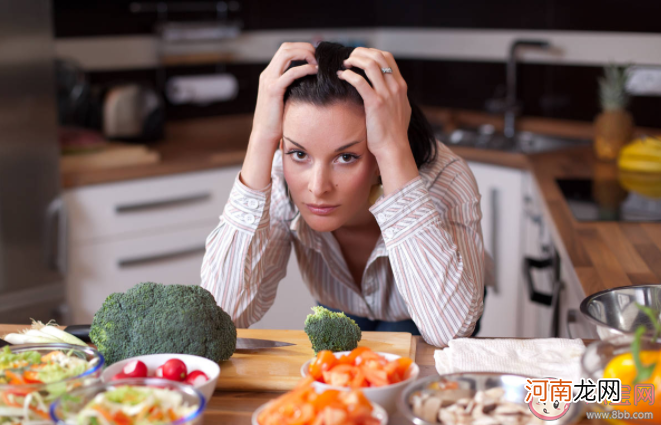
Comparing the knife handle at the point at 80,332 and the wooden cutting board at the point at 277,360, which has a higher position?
the knife handle at the point at 80,332

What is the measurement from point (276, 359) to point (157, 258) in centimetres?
180

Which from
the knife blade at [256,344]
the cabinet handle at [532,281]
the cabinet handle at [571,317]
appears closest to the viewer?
the knife blade at [256,344]

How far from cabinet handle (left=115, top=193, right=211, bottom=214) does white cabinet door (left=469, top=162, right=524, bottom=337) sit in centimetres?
110

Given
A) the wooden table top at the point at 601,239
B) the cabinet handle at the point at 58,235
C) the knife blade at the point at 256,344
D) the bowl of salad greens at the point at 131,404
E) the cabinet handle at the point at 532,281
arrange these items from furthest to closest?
the cabinet handle at the point at 58,235 → the cabinet handle at the point at 532,281 → the wooden table top at the point at 601,239 → the knife blade at the point at 256,344 → the bowl of salad greens at the point at 131,404

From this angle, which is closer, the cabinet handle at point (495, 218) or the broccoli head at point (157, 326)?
the broccoli head at point (157, 326)

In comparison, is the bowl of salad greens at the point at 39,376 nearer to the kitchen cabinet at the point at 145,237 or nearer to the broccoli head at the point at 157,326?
the broccoli head at the point at 157,326

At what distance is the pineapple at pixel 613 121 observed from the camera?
2.69m

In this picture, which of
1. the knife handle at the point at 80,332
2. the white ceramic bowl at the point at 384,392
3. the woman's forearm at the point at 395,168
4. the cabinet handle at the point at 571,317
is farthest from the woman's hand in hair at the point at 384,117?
the cabinet handle at the point at 571,317

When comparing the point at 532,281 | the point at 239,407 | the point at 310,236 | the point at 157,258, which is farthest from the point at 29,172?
the point at 239,407

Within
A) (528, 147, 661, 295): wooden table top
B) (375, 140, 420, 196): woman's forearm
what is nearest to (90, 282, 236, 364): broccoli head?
(375, 140, 420, 196): woman's forearm

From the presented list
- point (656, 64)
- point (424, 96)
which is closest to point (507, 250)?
point (656, 64)

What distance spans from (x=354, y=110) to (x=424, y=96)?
262cm

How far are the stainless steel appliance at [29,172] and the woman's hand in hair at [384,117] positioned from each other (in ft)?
5.11

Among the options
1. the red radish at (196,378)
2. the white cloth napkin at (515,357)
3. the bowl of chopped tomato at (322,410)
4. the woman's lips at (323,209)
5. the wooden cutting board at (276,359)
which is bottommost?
the wooden cutting board at (276,359)
